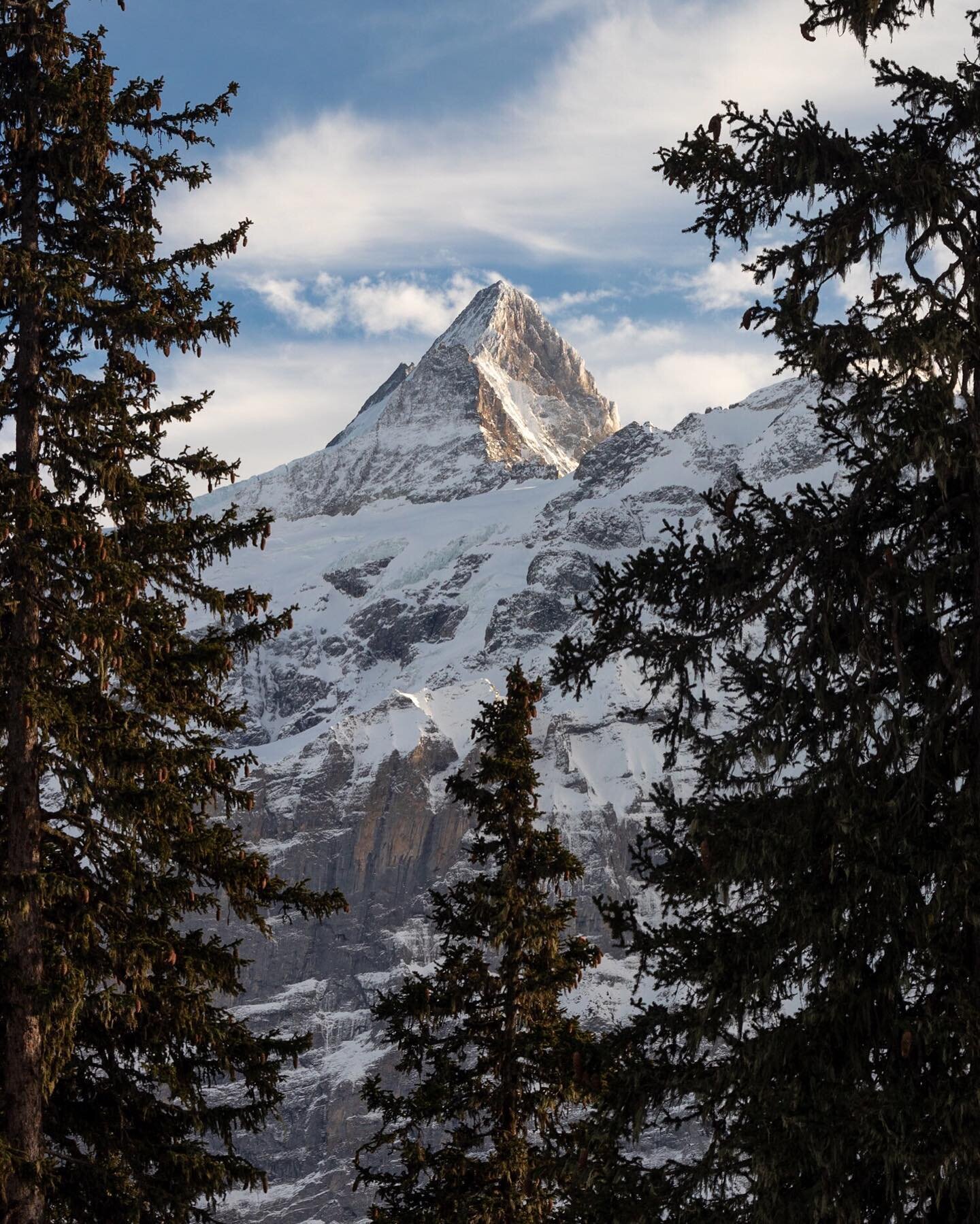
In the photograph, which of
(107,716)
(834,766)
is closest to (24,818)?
(107,716)

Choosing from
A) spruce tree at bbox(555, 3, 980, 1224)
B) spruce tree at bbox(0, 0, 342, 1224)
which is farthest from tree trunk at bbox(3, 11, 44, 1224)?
spruce tree at bbox(555, 3, 980, 1224)

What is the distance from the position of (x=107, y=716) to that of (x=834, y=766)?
221 inches

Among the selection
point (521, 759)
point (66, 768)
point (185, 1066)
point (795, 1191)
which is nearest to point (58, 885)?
point (66, 768)

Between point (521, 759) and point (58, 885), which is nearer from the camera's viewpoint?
point (58, 885)

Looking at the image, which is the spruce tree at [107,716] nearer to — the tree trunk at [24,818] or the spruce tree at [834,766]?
the tree trunk at [24,818]

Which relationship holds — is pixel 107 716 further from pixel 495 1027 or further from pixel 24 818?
pixel 495 1027

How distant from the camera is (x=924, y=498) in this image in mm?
7586

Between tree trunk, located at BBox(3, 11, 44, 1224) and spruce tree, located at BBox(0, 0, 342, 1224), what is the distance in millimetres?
20

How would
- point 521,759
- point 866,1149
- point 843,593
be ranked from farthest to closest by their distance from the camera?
point 521,759
point 843,593
point 866,1149

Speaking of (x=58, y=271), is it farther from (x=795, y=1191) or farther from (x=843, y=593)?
(x=795, y=1191)

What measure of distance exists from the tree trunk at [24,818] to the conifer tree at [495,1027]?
17.1 feet

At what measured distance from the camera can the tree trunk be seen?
30.9 feet

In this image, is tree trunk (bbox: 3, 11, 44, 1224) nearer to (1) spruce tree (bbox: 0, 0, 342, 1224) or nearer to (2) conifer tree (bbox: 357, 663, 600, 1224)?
(1) spruce tree (bbox: 0, 0, 342, 1224)

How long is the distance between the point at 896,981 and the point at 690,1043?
4.13 feet
